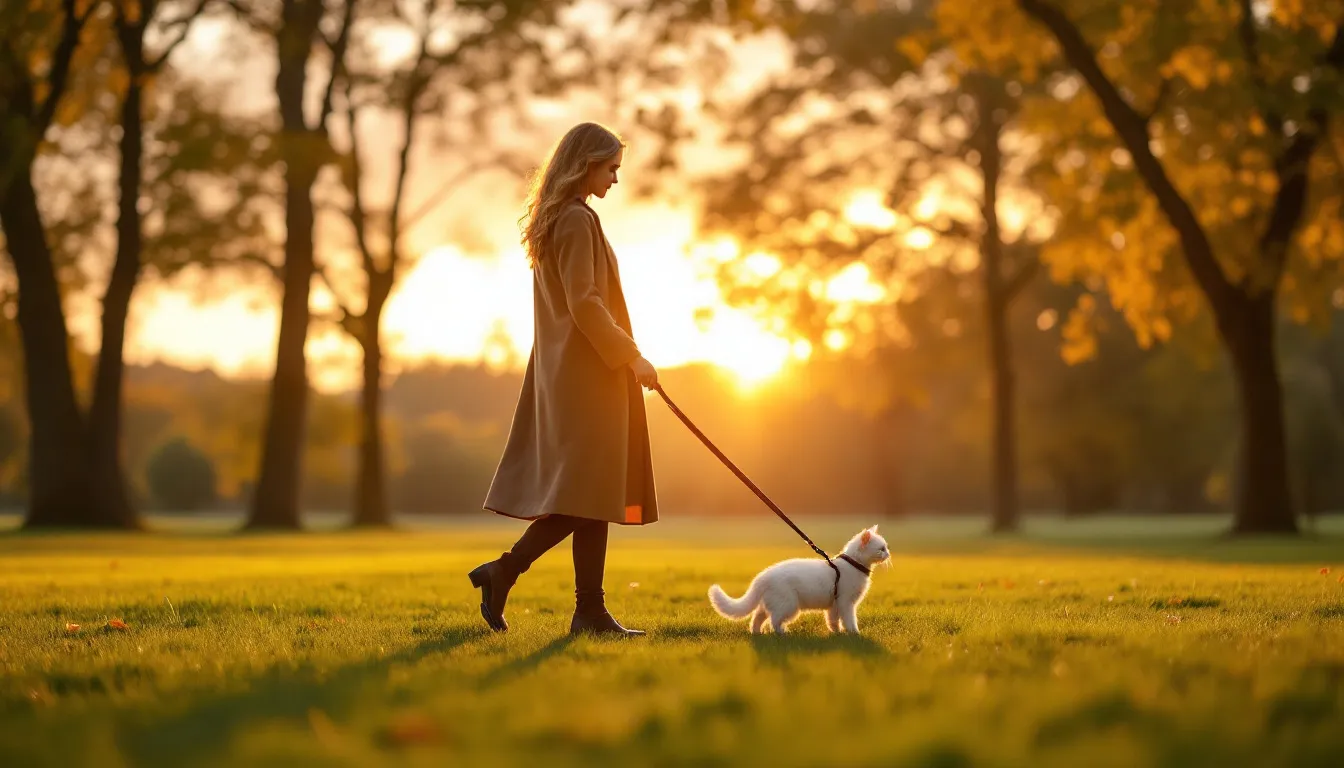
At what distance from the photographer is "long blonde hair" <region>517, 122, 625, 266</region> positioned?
6730 millimetres

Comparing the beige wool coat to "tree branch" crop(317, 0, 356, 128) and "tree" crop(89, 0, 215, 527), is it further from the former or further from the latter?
"tree branch" crop(317, 0, 356, 128)

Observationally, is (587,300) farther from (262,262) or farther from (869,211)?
(262,262)

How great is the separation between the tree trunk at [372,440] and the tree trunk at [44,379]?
7.38 m

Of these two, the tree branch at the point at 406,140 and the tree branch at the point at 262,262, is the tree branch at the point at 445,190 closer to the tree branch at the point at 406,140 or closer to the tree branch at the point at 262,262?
the tree branch at the point at 406,140

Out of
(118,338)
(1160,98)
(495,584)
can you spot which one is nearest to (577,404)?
(495,584)

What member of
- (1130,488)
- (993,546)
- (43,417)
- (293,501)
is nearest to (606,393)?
(993,546)

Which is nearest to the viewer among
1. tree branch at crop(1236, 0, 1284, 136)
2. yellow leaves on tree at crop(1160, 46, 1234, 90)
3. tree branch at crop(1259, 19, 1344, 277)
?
tree branch at crop(1236, 0, 1284, 136)

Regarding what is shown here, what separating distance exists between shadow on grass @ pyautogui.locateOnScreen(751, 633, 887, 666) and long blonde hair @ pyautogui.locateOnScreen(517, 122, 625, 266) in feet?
7.29

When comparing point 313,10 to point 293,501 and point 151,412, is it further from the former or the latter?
point 151,412

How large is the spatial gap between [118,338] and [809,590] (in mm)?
21217

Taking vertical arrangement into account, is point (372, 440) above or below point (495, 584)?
above

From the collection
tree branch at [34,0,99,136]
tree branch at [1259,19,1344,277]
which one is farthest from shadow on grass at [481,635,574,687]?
tree branch at [34,0,99,136]

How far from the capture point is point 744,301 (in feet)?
89.8

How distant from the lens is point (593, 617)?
6.78m
